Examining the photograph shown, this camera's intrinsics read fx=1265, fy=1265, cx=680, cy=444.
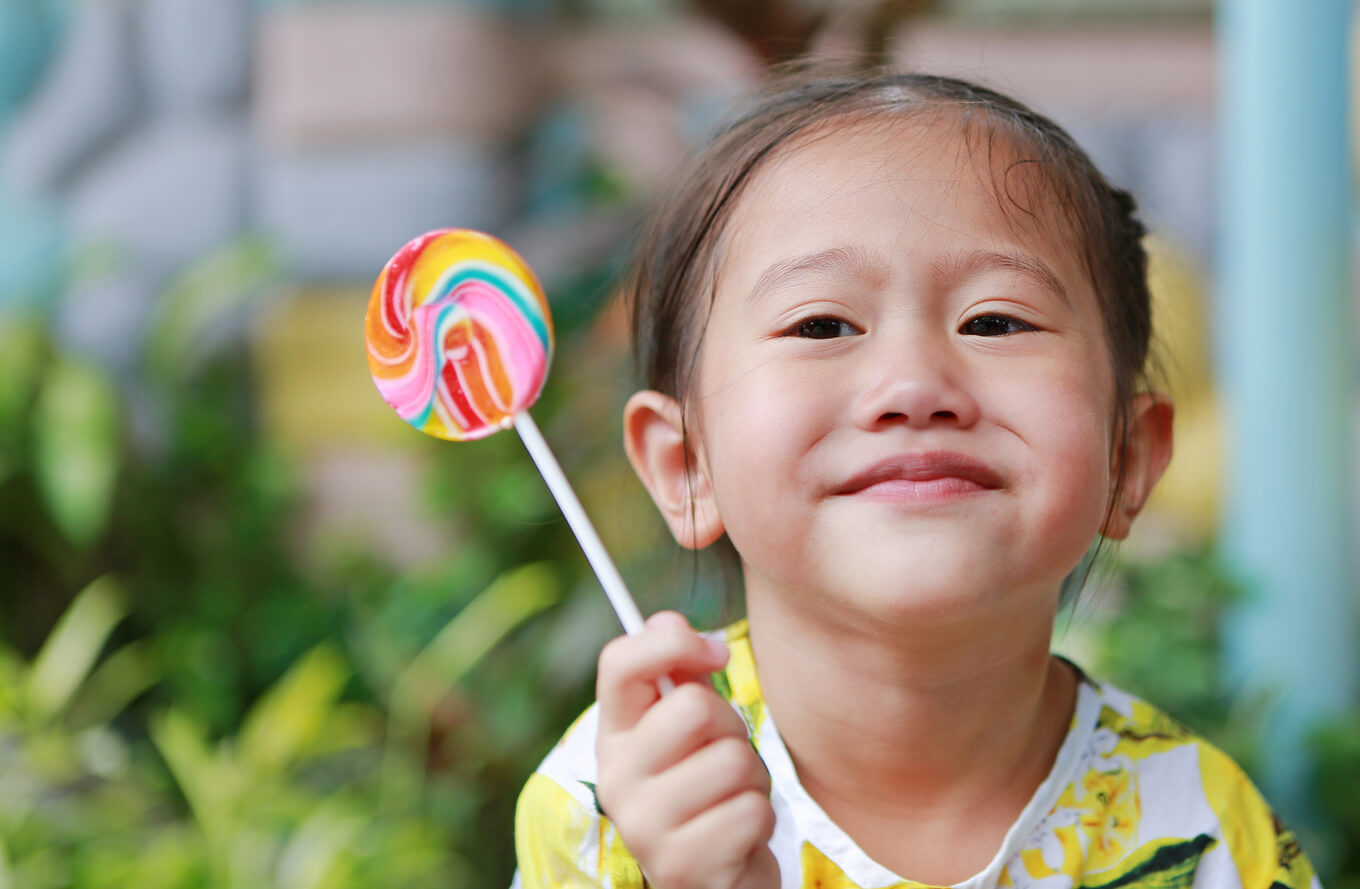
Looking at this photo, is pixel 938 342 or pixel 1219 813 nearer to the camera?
pixel 938 342

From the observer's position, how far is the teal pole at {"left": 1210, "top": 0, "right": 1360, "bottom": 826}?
1710mm

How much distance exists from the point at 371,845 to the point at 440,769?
1.05ft

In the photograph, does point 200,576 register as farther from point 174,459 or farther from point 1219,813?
point 1219,813

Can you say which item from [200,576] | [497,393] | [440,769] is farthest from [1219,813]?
[200,576]

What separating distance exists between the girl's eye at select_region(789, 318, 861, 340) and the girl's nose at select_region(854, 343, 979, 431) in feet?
0.14

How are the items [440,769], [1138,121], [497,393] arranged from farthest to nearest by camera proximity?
[1138,121], [440,769], [497,393]

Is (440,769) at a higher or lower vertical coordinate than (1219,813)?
lower

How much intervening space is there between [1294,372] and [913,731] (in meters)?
1.12

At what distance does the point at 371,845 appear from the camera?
6.23 ft

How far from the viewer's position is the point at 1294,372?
172 centimetres

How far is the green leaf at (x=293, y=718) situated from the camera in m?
2.03

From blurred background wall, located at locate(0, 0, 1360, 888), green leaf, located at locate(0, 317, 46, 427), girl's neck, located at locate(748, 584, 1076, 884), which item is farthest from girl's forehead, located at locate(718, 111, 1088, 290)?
green leaf, located at locate(0, 317, 46, 427)

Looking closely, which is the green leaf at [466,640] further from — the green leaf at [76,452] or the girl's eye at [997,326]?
the girl's eye at [997,326]

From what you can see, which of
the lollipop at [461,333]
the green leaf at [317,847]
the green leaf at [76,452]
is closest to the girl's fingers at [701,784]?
the lollipop at [461,333]
